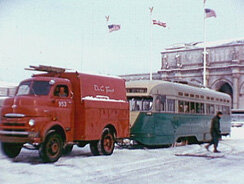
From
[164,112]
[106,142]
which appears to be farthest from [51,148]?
[164,112]

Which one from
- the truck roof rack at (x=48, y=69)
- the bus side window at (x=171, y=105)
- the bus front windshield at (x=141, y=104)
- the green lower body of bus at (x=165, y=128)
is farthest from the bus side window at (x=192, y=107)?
the truck roof rack at (x=48, y=69)

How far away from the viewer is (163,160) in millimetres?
12984

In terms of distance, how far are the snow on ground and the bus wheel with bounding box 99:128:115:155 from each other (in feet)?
1.42

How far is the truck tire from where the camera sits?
1170cm

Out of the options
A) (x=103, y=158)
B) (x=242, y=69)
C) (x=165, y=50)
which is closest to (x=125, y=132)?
(x=103, y=158)

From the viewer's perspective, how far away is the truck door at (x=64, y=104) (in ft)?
40.7

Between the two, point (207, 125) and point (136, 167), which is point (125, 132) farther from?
point (207, 125)

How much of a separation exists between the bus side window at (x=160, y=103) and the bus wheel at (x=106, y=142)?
3.20 metres

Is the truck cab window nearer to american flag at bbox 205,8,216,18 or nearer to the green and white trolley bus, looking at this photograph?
the green and white trolley bus

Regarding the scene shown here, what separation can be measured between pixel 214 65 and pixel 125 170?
51609 mm

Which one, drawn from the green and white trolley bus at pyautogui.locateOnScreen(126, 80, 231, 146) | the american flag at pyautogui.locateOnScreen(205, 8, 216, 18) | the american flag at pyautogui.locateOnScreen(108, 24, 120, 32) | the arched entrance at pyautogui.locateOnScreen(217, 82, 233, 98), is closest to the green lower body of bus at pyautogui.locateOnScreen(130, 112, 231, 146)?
the green and white trolley bus at pyautogui.locateOnScreen(126, 80, 231, 146)

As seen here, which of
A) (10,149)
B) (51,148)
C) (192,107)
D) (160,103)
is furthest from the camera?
(192,107)

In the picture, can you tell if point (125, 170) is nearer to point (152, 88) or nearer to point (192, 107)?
point (152, 88)

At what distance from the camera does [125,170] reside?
35.0ft
